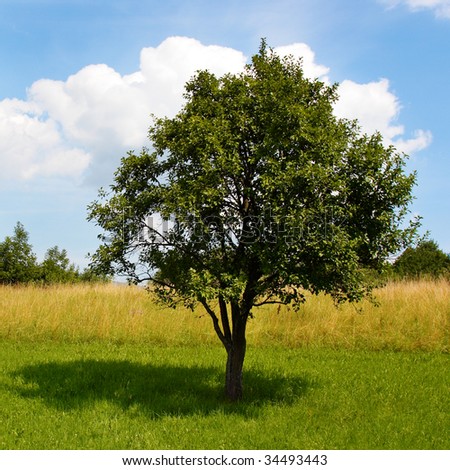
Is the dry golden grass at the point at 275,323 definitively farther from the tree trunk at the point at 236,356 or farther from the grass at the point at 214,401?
the tree trunk at the point at 236,356

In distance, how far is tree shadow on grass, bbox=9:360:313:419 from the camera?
507 inches

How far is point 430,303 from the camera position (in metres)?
23.8

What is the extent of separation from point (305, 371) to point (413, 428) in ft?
18.3

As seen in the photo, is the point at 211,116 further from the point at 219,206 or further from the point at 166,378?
the point at 166,378

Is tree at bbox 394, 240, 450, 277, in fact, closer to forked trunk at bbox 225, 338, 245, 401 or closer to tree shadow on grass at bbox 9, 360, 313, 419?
tree shadow on grass at bbox 9, 360, 313, 419

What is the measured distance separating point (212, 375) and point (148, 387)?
7.56 feet

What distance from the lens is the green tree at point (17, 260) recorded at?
50.1 meters

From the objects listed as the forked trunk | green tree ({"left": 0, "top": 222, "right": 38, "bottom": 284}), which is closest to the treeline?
green tree ({"left": 0, "top": 222, "right": 38, "bottom": 284})

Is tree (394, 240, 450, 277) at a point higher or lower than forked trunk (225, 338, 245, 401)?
higher

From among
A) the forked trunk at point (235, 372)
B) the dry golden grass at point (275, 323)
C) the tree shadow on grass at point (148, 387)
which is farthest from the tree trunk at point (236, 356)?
the dry golden grass at point (275, 323)

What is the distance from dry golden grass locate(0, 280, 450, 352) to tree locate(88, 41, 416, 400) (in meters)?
8.56

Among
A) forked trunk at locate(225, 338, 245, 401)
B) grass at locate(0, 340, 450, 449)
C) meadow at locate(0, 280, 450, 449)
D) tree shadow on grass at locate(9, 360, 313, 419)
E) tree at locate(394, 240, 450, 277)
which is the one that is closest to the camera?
grass at locate(0, 340, 450, 449)

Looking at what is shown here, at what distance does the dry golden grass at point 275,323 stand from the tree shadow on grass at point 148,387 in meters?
4.71

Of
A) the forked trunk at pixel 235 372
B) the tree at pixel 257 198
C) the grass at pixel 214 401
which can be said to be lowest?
the grass at pixel 214 401
